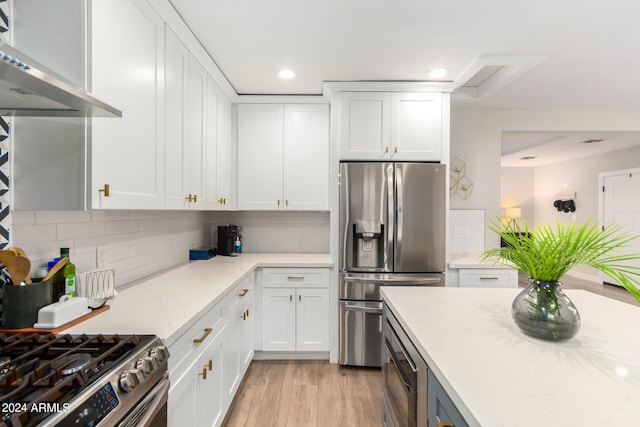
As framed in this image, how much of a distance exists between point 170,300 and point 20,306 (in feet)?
1.80

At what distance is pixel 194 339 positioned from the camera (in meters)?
1.39

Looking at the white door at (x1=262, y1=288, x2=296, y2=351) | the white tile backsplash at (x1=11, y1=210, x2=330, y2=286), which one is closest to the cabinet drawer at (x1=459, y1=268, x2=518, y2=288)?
the white tile backsplash at (x1=11, y1=210, x2=330, y2=286)

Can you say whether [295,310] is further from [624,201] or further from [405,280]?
[624,201]

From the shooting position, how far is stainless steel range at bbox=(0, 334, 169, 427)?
0.69 m

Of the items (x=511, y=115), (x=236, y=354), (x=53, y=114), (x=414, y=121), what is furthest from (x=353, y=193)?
(x=511, y=115)

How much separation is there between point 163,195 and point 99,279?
52 cm

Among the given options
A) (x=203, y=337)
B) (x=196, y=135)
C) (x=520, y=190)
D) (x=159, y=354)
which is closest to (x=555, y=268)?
(x=159, y=354)

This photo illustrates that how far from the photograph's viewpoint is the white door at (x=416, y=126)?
2.74 metres

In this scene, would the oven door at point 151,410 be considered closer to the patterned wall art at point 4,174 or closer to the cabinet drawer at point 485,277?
the patterned wall art at point 4,174

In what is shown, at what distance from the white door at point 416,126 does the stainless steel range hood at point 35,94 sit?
7.23ft

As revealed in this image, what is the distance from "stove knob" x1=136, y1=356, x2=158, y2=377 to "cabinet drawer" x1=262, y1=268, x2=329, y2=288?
1734 millimetres

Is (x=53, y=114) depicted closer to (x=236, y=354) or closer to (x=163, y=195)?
(x=163, y=195)

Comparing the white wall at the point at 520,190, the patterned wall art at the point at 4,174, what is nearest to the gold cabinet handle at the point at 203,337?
the patterned wall art at the point at 4,174

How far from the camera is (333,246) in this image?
2754 millimetres
